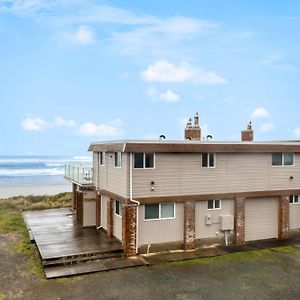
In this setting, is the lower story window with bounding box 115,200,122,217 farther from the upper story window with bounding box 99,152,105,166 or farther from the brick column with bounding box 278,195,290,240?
the brick column with bounding box 278,195,290,240

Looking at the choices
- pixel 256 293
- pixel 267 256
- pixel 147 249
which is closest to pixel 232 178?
pixel 267 256

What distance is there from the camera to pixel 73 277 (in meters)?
13.0

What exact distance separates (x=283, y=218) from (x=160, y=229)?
691cm

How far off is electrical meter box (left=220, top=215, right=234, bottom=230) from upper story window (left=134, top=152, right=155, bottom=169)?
438cm

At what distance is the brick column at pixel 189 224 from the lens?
53.9 ft

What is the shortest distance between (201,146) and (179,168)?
4.68ft

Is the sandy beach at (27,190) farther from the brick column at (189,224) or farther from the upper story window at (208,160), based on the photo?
the upper story window at (208,160)

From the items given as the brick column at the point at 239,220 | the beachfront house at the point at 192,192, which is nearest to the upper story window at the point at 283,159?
the beachfront house at the point at 192,192

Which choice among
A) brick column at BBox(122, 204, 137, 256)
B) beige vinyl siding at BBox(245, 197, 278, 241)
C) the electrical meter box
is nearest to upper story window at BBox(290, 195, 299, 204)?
beige vinyl siding at BBox(245, 197, 278, 241)

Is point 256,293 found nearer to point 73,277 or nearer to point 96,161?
point 73,277

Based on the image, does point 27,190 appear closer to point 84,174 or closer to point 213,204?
point 84,174

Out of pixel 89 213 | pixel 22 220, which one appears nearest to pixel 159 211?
pixel 89 213

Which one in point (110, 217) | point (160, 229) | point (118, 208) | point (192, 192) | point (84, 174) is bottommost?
point (160, 229)

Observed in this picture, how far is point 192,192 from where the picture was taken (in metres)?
16.7
